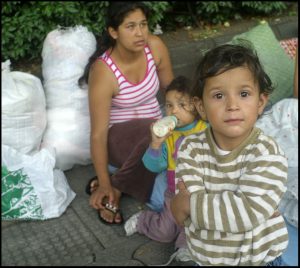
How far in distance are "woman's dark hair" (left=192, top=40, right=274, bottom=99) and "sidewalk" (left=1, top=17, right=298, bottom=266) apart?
1094 millimetres

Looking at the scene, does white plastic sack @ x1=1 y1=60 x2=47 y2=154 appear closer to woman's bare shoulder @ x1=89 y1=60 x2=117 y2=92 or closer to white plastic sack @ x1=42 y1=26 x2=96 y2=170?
white plastic sack @ x1=42 y1=26 x2=96 y2=170

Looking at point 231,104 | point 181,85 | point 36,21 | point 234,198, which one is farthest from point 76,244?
point 36,21

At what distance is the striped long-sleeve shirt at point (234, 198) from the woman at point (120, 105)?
3.68 ft

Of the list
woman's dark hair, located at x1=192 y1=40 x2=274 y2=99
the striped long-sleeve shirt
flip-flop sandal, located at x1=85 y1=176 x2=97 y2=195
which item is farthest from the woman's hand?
woman's dark hair, located at x1=192 y1=40 x2=274 y2=99

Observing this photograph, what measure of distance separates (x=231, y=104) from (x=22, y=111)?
1678mm

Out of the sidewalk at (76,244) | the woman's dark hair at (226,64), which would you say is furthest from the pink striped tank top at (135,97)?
the woman's dark hair at (226,64)

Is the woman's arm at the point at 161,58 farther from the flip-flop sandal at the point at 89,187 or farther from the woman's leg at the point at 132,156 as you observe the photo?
the flip-flop sandal at the point at 89,187

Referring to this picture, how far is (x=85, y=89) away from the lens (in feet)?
10.1

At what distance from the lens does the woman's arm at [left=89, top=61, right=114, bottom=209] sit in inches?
106

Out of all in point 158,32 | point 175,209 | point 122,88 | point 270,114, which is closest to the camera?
point 175,209

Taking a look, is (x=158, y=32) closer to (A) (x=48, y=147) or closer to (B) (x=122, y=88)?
(B) (x=122, y=88)

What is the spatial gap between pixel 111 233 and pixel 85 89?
1.03 meters

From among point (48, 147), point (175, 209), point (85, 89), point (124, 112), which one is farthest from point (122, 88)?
point (175, 209)

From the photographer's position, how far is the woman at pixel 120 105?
2699 mm
